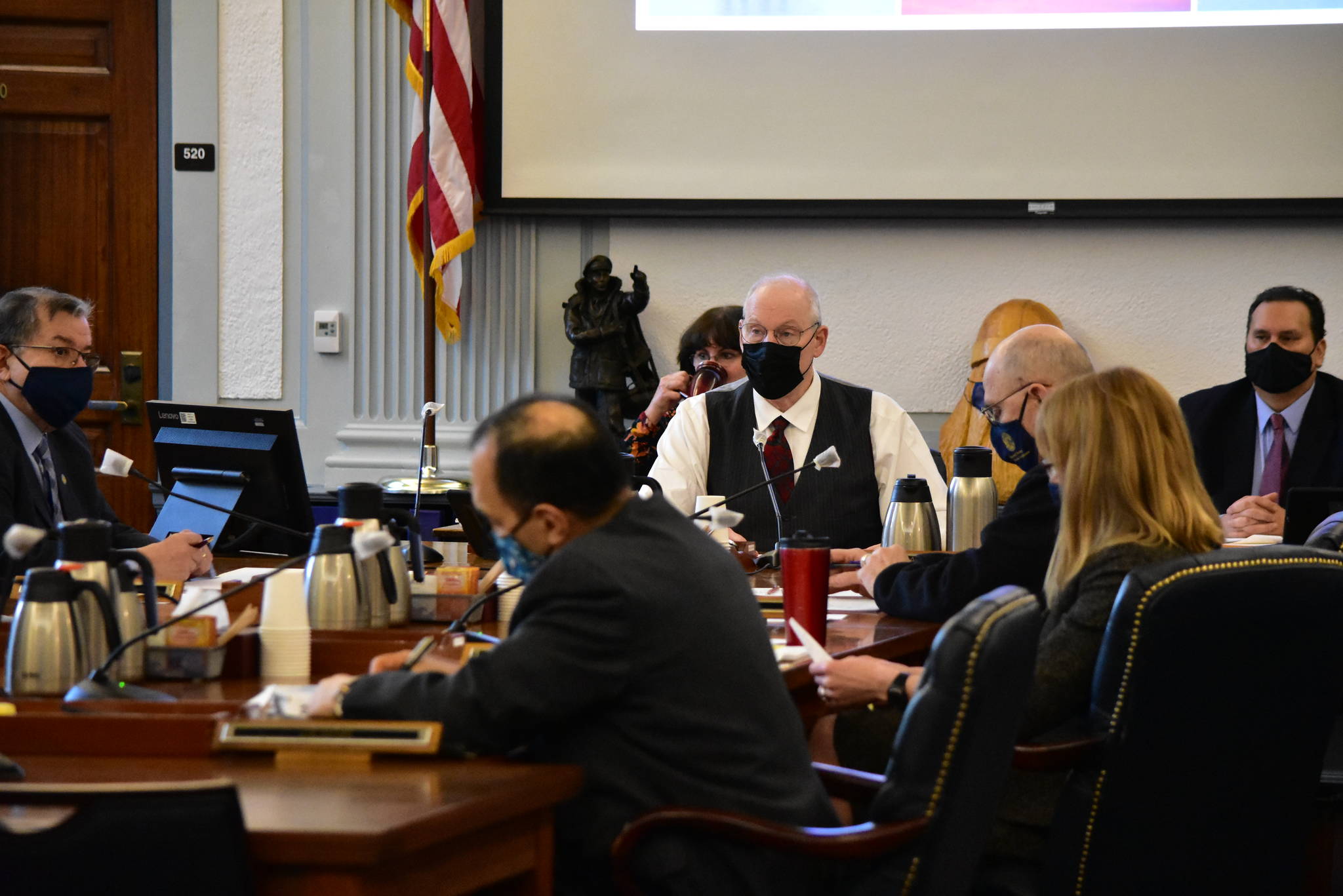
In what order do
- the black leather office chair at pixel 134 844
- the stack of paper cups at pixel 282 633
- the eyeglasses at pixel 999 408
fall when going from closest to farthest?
1. the black leather office chair at pixel 134 844
2. the stack of paper cups at pixel 282 633
3. the eyeglasses at pixel 999 408

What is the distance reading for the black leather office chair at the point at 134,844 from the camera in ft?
3.97

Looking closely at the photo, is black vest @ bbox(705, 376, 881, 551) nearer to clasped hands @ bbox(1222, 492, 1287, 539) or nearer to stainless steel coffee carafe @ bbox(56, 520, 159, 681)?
clasped hands @ bbox(1222, 492, 1287, 539)

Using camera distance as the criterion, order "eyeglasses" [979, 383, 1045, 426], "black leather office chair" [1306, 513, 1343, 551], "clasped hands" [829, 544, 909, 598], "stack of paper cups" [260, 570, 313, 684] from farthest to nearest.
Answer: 1. "eyeglasses" [979, 383, 1045, 426]
2. "clasped hands" [829, 544, 909, 598]
3. "black leather office chair" [1306, 513, 1343, 551]
4. "stack of paper cups" [260, 570, 313, 684]

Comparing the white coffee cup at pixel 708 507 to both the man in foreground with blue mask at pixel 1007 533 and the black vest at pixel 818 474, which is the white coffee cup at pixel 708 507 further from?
the black vest at pixel 818 474

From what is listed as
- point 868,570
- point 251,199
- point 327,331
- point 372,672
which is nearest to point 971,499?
point 868,570

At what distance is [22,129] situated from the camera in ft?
17.0

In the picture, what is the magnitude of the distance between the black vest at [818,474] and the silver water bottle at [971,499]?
0.60m

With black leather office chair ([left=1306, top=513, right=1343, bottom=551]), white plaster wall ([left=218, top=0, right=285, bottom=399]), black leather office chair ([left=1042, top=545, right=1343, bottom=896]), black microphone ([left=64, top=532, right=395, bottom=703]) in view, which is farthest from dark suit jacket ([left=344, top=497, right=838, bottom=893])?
white plaster wall ([left=218, top=0, right=285, bottom=399])

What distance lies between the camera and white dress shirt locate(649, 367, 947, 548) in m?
3.61

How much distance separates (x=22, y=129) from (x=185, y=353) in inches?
41.0

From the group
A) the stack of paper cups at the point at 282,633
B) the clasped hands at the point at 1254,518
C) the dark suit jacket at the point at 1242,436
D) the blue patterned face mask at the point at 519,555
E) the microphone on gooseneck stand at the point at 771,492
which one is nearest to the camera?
the blue patterned face mask at the point at 519,555

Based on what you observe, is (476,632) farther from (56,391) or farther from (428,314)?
(428,314)

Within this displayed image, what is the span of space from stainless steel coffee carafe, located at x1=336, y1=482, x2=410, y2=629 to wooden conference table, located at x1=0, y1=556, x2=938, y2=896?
0.47 m

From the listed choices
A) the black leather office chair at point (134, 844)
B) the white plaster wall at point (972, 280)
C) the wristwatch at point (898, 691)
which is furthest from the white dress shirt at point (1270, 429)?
the black leather office chair at point (134, 844)
